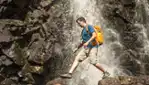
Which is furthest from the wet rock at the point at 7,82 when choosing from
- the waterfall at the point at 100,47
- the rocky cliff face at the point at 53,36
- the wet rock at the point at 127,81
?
the wet rock at the point at 127,81

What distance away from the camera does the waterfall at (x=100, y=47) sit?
16.7 meters

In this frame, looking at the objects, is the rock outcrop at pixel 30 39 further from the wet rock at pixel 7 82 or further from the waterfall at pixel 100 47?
the waterfall at pixel 100 47

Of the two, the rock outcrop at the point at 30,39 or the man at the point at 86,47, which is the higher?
the rock outcrop at the point at 30,39

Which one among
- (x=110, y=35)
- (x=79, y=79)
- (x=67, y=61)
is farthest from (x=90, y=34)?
(x=110, y=35)

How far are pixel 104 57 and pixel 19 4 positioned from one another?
232 inches

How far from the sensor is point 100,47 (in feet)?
61.6

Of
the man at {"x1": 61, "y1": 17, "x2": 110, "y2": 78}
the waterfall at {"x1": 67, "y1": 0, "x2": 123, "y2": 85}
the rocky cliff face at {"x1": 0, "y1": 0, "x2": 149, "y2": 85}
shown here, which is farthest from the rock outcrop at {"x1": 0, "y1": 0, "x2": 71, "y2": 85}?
the man at {"x1": 61, "y1": 17, "x2": 110, "y2": 78}

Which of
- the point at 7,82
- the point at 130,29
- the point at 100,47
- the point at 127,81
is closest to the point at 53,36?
the point at 100,47

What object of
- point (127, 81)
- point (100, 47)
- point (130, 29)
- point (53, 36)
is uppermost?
point (53, 36)

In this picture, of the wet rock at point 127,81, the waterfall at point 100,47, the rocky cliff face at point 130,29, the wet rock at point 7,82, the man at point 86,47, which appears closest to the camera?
the man at point 86,47

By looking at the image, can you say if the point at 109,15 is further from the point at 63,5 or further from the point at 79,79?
the point at 79,79

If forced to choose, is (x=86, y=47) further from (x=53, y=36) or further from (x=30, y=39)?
(x=53, y=36)

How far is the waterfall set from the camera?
1670 cm

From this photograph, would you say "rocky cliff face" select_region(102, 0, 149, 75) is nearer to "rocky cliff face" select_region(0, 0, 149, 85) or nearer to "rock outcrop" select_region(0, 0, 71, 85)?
"rocky cliff face" select_region(0, 0, 149, 85)
